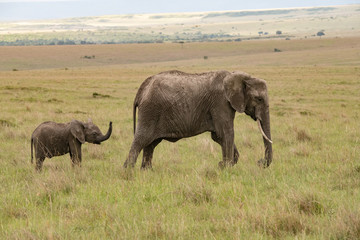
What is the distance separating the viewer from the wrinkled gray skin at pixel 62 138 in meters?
9.13

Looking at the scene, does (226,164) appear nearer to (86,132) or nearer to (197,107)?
(197,107)

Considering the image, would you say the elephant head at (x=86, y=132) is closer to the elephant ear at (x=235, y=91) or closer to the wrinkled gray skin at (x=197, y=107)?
the wrinkled gray skin at (x=197, y=107)

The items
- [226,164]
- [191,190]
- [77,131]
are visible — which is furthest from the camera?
[77,131]

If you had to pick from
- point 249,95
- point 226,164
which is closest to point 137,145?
point 226,164

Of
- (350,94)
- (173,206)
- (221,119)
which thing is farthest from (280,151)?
(350,94)

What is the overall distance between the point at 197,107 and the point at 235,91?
2.50 ft

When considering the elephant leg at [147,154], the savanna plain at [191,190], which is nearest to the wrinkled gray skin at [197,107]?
the elephant leg at [147,154]

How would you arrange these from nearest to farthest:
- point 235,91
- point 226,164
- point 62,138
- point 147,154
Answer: point 226,164, point 235,91, point 62,138, point 147,154

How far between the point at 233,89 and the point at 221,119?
23.3 inches

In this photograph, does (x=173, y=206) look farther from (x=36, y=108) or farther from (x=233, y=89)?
(x=36, y=108)

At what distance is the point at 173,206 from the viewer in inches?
255

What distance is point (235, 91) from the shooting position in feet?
29.1

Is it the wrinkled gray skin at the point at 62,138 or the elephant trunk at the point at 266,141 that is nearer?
the elephant trunk at the point at 266,141

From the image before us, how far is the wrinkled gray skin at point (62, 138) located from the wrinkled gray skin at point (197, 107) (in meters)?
0.82
